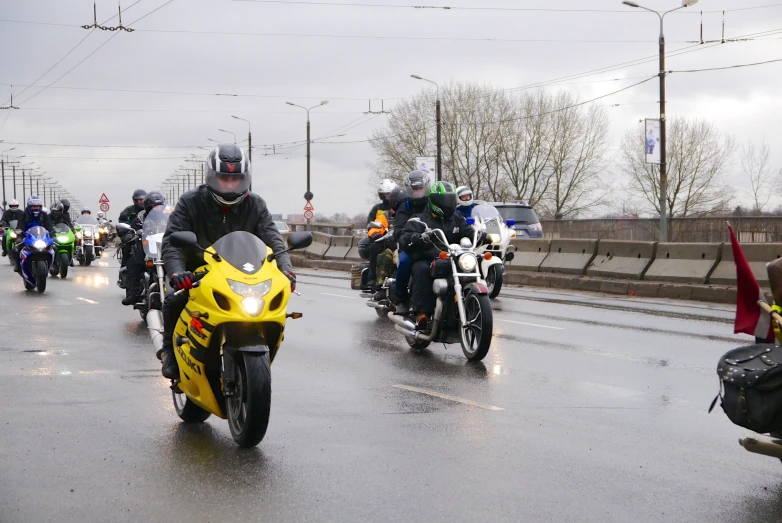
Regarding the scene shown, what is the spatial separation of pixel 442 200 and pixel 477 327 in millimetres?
1431

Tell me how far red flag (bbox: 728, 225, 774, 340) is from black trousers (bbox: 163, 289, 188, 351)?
10.1 ft

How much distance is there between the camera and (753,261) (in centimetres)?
1766

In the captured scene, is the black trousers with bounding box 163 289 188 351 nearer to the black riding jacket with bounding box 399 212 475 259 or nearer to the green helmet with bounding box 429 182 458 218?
the black riding jacket with bounding box 399 212 475 259

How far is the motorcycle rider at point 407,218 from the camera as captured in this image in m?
11.0

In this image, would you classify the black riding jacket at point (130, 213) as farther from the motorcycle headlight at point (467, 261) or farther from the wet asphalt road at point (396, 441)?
the motorcycle headlight at point (467, 261)

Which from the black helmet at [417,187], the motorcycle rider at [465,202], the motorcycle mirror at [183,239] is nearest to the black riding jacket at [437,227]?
the black helmet at [417,187]

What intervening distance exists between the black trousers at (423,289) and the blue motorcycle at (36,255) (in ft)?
34.4

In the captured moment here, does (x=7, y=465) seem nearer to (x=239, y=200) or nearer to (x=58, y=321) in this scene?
(x=239, y=200)

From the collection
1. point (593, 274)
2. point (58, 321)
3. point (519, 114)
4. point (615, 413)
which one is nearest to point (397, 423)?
point (615, 413)

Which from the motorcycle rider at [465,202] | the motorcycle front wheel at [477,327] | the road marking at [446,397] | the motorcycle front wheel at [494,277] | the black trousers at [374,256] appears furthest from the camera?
the motorcycle front wheel at [494,277]

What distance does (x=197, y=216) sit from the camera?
6.73 meters

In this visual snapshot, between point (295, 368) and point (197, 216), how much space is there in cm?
312

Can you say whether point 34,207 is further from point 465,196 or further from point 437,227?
point 437,227

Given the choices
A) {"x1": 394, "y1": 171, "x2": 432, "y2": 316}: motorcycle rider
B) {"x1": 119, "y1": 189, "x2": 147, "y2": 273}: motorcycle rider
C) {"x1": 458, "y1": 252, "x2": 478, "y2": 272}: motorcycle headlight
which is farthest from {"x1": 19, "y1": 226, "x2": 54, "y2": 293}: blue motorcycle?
{"x1": 458, "y1": 252, "x2": 478, "y2": 272}: motorcycle headlight
